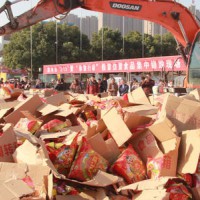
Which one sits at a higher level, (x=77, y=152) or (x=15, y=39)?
(x=15, y=39)

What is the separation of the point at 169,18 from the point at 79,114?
456 cm

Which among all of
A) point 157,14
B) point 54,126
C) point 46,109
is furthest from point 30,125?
point 157,14

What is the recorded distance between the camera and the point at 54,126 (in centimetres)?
424

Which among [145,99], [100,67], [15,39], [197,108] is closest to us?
[197,108]

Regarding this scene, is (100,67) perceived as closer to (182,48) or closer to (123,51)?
(182,48)

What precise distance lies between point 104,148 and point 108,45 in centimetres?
3743

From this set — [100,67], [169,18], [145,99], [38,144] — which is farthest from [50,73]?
[38,144]

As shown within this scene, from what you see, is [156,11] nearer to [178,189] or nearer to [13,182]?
[178,189]

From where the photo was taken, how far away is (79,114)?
4953 millimetres

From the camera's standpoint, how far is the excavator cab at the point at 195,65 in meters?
7.92

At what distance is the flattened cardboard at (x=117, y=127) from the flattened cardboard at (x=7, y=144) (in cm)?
89

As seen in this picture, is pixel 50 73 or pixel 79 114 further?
pixel 50 73

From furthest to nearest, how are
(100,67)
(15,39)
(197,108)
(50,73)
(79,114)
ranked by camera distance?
(15,39) → (50,73) → (100,67) → (79,114) → (197,108)

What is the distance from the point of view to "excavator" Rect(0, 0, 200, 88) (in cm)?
763
